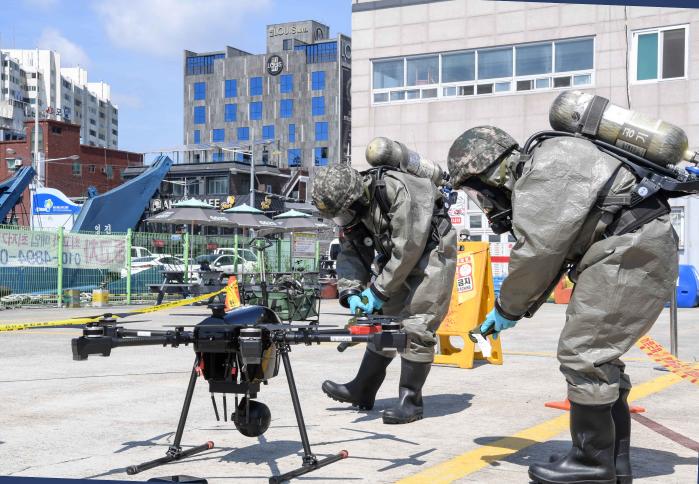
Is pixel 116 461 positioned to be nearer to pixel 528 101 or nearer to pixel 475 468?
pixel 475 468

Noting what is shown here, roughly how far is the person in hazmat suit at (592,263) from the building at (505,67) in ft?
65.7

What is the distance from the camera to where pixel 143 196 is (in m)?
34.5

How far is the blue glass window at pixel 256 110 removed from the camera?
64750 mm

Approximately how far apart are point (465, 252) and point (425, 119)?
18210mm

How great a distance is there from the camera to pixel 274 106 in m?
70.6

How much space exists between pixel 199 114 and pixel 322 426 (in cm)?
6111

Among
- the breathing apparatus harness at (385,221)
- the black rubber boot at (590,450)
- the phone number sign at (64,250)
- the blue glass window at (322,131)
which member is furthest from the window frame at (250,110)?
the black rubber boot at (590,450)

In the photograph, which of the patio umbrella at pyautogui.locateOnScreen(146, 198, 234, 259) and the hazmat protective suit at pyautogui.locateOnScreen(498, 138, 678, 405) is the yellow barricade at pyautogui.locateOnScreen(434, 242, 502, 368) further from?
the patio umbrella at pyautogui.locateOnScreen(146, 198, 234, 259)

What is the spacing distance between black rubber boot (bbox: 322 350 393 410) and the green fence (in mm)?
12814

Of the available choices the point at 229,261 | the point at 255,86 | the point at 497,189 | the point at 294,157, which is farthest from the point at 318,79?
the point at 497,189

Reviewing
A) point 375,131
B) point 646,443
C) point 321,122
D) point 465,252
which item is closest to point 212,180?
point 321,122

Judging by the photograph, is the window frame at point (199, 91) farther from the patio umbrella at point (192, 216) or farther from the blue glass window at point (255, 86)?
the patio umbrella at point (192, 216)

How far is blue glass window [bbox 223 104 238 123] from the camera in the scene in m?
57.5

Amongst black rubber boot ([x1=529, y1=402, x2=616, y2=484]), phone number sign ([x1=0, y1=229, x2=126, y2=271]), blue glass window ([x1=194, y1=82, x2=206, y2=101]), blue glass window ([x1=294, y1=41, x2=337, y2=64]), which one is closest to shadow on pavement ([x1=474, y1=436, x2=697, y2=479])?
black rubber boot ([x1=529, y1=402, x2=616, y2=484])
